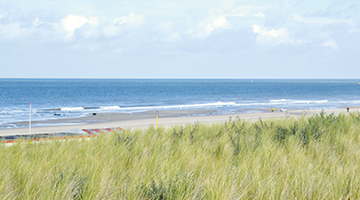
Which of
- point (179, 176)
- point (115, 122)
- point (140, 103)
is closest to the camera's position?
point (179, 176)

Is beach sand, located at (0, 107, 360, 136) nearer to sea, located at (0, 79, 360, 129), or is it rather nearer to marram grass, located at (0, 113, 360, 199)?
sea, located at (0, 79, 360, 129)

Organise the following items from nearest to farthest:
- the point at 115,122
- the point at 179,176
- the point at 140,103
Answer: the point at 179,176
the point at 115,122
the point at 140,103

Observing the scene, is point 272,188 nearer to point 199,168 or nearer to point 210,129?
point 199,168

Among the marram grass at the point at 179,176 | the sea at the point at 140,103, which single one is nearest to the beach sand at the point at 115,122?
the sea at the point at 140,103

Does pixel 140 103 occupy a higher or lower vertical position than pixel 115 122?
higher

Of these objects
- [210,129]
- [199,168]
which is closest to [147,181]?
[199,168]

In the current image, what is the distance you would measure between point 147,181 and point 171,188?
0.59 metres

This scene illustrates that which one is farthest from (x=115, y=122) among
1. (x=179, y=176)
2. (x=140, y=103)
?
(x=140, y=103)

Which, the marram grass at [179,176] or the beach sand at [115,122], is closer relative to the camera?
the marram grass at [179,176]

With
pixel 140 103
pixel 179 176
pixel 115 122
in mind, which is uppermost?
pixel 179 176

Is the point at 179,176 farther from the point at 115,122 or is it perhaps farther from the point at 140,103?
the point at 140,103

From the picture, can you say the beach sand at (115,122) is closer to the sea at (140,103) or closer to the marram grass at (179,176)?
the sea at (140,103)

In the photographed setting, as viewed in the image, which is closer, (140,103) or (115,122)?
(115,122)

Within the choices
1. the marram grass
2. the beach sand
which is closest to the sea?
the beach sand
